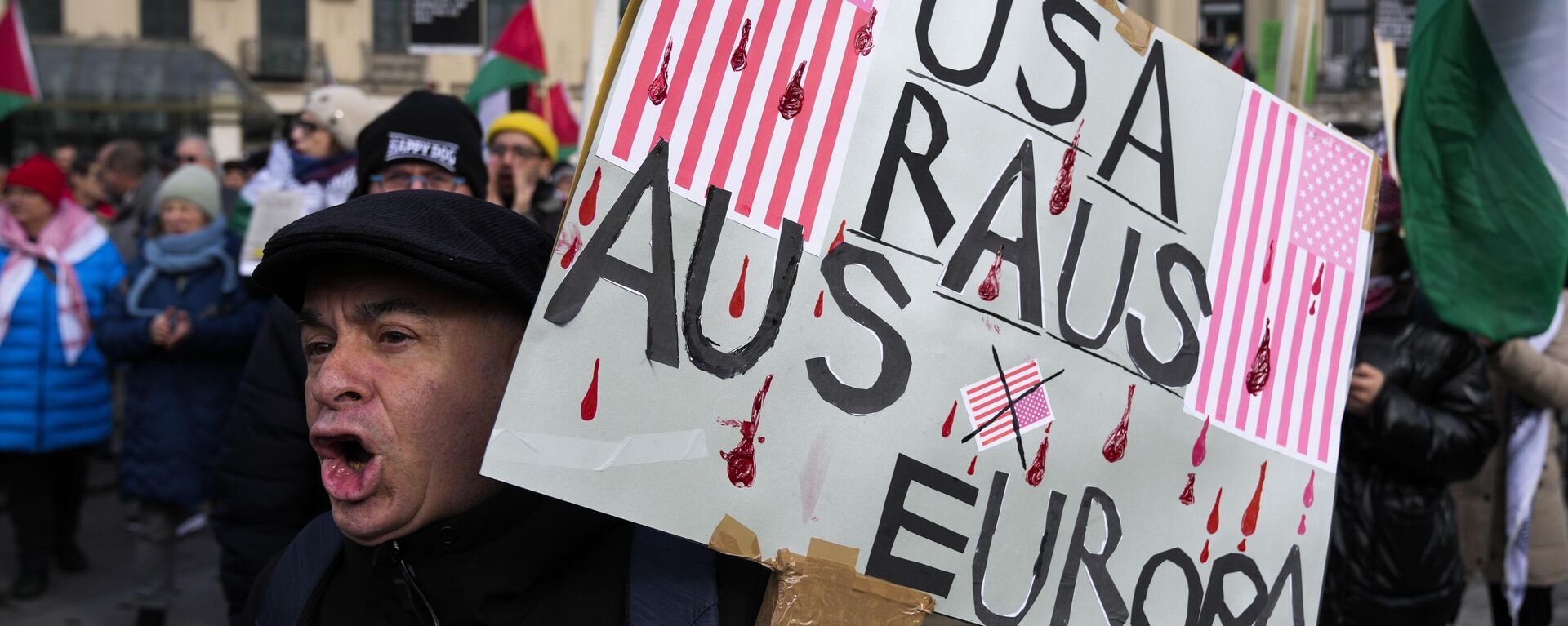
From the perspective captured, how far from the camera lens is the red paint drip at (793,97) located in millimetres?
1520

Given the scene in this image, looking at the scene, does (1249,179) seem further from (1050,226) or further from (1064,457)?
(1064,457)

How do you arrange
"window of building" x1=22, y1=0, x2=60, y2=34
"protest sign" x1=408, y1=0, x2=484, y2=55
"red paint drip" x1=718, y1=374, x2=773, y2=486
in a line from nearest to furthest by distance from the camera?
"red paint drip" x1=718, y1=374, x2=773, y2=486, "protest sign" x1=408, y1=0, x2=484, y2=55, "window of building" x1=22, y1=0, x2=60, y2=34

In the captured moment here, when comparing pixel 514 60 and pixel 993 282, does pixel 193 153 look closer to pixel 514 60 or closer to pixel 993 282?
pixel 514 60

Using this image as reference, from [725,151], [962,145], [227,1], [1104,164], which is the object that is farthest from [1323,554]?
[227,1]

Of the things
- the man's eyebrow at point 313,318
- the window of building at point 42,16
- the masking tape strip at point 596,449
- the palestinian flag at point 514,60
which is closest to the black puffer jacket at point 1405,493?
the masking tape strip at point 596,449

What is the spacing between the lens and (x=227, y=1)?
108 ft

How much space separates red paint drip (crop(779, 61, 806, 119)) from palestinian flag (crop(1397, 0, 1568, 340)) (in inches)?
69.3

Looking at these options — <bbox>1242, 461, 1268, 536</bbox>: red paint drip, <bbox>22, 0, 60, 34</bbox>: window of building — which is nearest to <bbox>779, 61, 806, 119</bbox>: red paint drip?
<bbox>1242, 461, 1268, 536</bbox>: red paint drip

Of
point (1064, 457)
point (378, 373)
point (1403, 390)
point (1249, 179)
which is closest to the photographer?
point (378, 373)

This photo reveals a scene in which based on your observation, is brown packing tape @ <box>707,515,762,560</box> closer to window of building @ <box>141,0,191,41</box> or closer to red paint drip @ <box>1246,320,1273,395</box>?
red paint drip @ <box>1246,320,1273,395</box>

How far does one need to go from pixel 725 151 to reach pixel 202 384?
443 centimetres

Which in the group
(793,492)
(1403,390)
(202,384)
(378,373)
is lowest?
(202,384)

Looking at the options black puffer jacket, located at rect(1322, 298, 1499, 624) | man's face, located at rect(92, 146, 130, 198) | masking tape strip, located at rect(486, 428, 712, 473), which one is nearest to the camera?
masking tape strip, located at rect(486, 428, 712, 473)

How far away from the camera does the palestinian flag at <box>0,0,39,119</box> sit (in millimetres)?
6598
